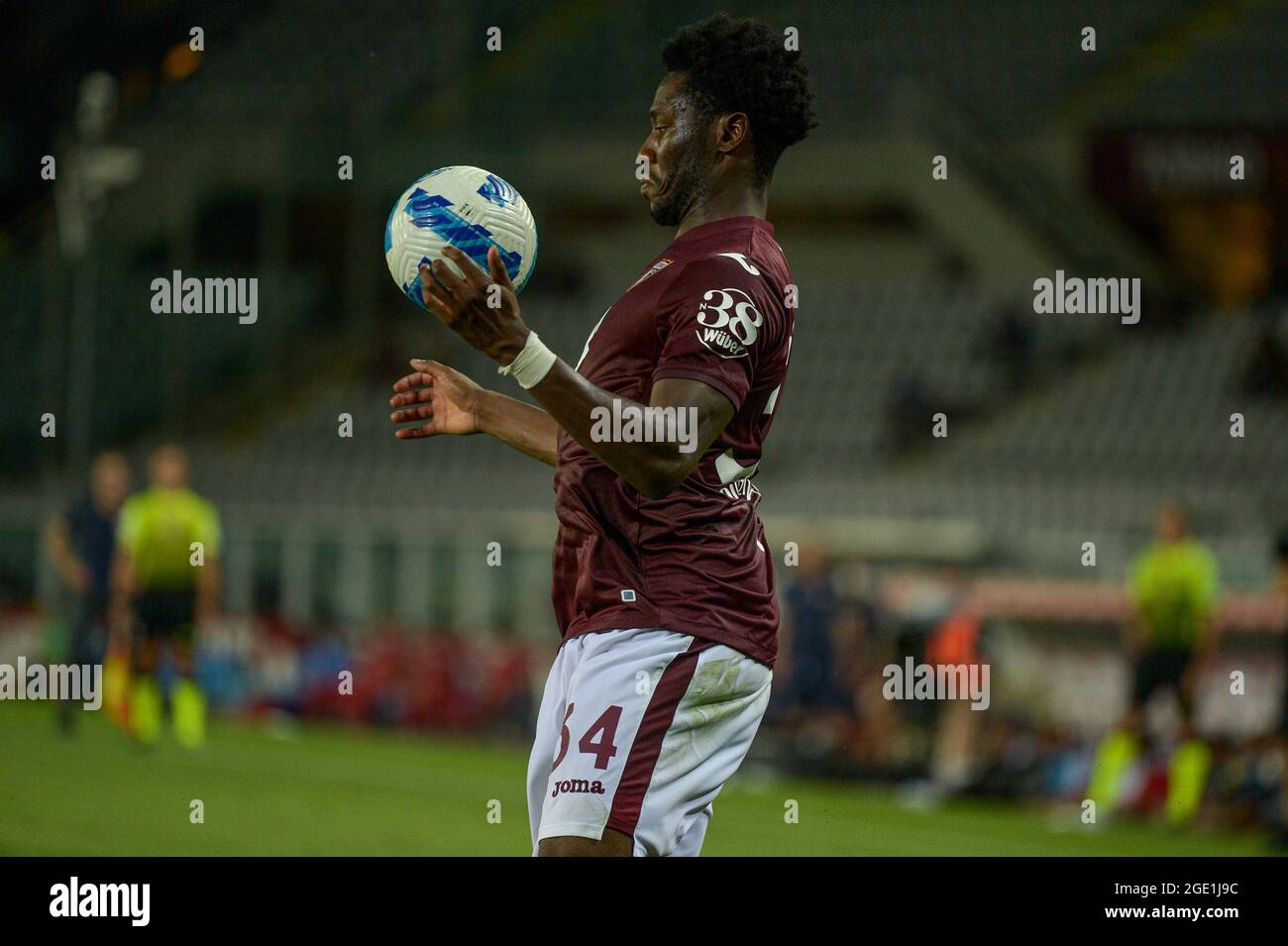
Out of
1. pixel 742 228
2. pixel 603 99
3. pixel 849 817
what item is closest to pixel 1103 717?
pixel 849 817

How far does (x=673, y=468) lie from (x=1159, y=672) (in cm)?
897

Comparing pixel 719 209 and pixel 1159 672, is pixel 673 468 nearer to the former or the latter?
pixel 719 209

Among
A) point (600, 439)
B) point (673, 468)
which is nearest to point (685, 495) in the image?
point (673, 468)

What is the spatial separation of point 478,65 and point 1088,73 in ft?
28.5

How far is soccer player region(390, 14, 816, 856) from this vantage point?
12.1 ft

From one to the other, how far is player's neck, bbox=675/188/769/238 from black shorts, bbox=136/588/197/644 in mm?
10036

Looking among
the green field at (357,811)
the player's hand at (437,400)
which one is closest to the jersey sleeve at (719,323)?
the player's hand at (437,400)

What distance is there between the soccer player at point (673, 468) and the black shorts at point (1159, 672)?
8.36 metres

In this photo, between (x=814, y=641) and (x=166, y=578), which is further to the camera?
(x=814, y=641)

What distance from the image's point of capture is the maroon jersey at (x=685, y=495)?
3881 millimetres

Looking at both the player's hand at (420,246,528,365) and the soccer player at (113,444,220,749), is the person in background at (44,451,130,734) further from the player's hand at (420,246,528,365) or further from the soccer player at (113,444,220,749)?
the player's hand at (420,246,528,365)

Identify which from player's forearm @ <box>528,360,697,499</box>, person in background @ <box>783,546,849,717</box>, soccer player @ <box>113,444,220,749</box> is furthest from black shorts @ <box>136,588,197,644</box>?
player's forearm @ <box>528,360,697,499</box>

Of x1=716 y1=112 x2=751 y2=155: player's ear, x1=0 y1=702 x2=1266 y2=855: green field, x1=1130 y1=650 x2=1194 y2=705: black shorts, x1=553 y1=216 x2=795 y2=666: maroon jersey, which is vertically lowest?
x1=0 y1=702 x2=1266 y2=855: green field

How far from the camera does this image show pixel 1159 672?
39.0ft
